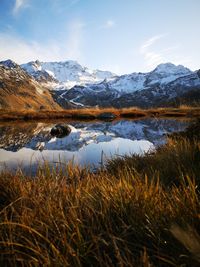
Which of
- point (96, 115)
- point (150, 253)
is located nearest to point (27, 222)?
point (150, 253)

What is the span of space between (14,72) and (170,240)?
16938cm

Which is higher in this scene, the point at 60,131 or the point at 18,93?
the point at 18,93

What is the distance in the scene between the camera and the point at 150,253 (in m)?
2.10

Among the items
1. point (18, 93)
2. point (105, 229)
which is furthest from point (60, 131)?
point (18, 93)

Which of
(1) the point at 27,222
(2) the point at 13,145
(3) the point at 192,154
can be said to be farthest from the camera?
(2) the point at 13,145

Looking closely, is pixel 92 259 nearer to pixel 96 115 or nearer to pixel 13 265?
pixel 13 265

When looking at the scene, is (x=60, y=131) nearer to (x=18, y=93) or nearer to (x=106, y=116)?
(x=106, y=116)

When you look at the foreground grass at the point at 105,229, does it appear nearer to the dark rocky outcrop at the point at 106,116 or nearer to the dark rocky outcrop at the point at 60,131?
the dark rocky outcrop at the point at 60,131

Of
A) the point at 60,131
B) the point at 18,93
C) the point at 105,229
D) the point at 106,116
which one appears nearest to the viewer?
the point at 105,229

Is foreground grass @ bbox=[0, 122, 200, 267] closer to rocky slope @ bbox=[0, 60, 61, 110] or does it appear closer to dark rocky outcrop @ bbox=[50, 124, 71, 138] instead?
dark rocky outcrop @ bbox=[50, 124, 71, 138]

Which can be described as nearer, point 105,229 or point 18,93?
point 105,229

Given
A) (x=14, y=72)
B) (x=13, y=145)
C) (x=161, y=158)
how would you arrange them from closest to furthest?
(x=161, y=158)
(x=13, y=145)
(x=14, y=72)

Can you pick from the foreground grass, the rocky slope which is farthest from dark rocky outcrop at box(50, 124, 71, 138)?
the rocky slope

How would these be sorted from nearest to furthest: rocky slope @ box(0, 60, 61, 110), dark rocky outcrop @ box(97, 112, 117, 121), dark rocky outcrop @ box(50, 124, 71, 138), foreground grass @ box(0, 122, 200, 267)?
1. foreground grass @ box(0, 122, 200, 267)
2. dark rocky outcrop @ box(50, 124, 71, 138)
3. dark rocky outcrop @ box(97, 112, 117, 121)
4. rocky slope @ box(0, 60, 61, 110)
